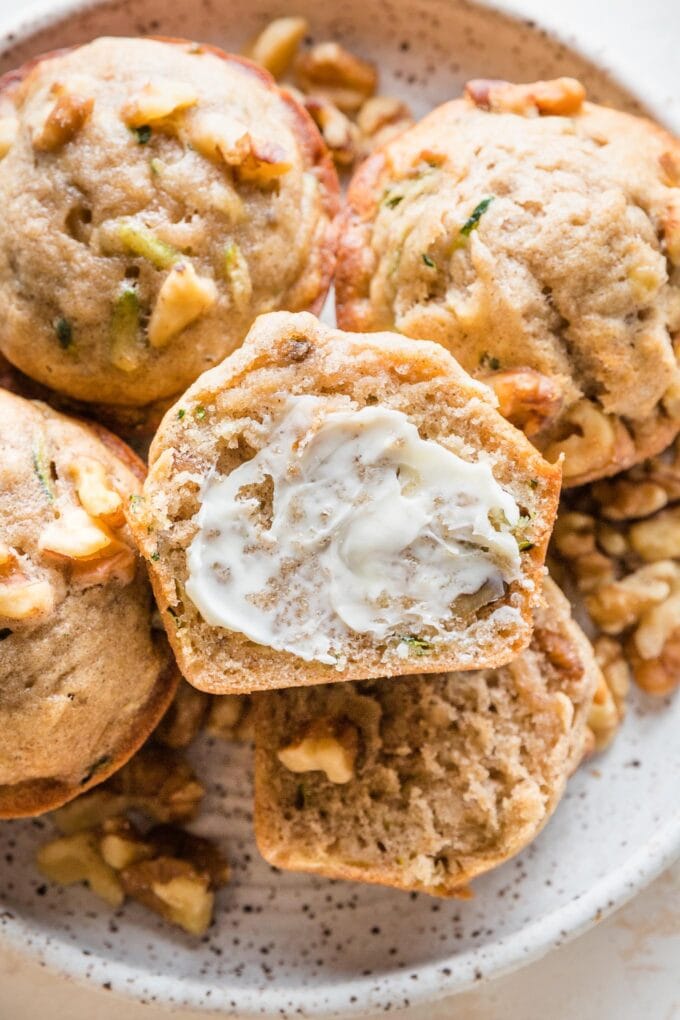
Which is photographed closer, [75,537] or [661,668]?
[75,537]

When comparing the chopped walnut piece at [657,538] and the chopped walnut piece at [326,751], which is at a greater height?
the chopped walnut piece at [657,538]

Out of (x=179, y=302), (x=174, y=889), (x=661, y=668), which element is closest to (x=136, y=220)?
(x=179, y=302)

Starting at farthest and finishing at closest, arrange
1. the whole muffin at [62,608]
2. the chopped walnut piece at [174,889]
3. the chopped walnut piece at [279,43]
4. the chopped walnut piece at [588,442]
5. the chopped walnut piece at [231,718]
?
the chopped walnut piece at [279,43] → the chopped walnut piece at [231,718] → the chopped walnut piece at [174,889] → the chopped walnut piece at [588,442] → the whole muffin at [62,608]

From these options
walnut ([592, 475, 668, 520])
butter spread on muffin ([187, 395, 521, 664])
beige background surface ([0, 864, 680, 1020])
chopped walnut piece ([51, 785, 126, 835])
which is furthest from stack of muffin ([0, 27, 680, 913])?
beige background surface ([0, 864, 680, 1020])

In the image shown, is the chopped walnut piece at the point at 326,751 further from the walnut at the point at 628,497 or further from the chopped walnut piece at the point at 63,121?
the chopped walnut piece at the point at 63,121

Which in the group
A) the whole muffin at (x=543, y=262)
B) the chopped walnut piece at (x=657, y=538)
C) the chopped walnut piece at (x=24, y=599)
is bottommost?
the chopped walnut piece at (x=24, y=599)

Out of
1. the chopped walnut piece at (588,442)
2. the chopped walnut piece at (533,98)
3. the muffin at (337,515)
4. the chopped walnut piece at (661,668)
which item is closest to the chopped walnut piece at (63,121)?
the muffin at (337,515)

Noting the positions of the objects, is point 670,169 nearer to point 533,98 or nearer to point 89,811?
point 533,98
